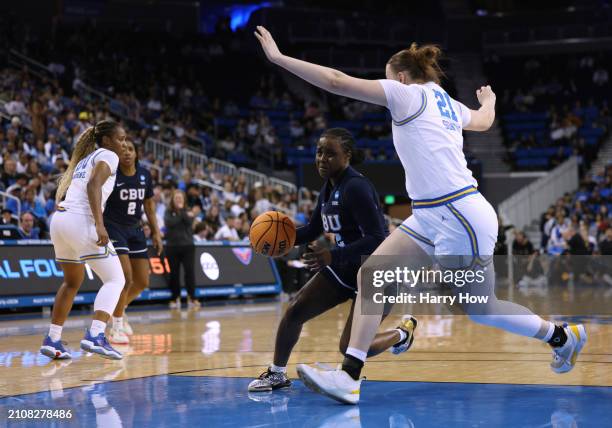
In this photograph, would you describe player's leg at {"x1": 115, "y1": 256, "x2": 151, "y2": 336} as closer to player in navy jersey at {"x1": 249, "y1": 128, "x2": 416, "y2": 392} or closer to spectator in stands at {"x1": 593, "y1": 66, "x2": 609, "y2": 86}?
player in navy jersey at {"x1": 249, "y1": 128, "x2": 416, "y2": 392}

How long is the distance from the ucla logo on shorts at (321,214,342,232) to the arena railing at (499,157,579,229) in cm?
2104

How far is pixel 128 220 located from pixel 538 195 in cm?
2153

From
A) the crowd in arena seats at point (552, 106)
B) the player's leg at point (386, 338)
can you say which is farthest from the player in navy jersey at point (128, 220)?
the crowd in arena seats at point (552, 106)

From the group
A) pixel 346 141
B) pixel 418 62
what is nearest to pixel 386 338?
pixel 346 141

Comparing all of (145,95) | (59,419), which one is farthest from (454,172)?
(145,95)

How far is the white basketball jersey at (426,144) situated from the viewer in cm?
547

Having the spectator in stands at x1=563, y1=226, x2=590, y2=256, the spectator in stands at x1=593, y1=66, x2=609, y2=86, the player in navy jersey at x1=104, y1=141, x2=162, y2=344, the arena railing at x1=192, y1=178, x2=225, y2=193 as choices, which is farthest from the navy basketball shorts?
the spectator in stands at x1=593, y1=66, x2=609, y2=86

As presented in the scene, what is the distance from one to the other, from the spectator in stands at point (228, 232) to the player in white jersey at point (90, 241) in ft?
34.3

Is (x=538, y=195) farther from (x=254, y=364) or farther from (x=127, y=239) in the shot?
(x=254, y=364)

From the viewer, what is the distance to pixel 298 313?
A: 616cm

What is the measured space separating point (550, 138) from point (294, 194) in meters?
12.4

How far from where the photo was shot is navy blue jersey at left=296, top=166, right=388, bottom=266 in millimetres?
5980

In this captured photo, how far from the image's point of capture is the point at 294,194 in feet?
82.3

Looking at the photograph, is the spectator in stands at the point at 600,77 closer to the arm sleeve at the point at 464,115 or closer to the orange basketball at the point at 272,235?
the arm sleeve at the point at 464,115
